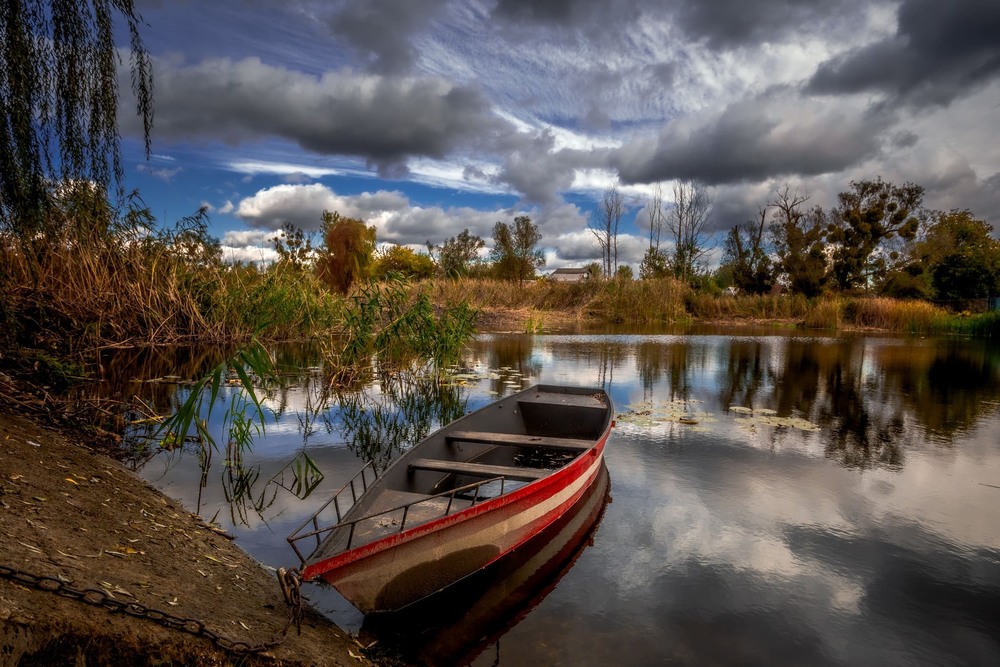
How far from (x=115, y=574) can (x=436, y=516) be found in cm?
173

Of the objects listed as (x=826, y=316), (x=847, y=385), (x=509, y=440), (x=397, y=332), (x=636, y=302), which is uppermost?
(x=636, y=302)

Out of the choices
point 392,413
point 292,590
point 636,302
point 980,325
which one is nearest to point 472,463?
point 292,590

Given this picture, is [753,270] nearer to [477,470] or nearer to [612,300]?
[612,300]

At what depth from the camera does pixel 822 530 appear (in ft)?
16.6

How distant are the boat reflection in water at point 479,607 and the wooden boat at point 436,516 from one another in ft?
0.62

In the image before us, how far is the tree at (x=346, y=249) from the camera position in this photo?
89.5 ft

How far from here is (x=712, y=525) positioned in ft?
16.7

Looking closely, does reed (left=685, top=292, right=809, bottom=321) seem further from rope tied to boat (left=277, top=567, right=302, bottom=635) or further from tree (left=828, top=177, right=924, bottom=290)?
rope tied to boat (left=277, top=567, right=302, bottom=635)

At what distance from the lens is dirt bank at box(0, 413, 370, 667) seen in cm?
218

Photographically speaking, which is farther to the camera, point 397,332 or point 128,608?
point 397,332

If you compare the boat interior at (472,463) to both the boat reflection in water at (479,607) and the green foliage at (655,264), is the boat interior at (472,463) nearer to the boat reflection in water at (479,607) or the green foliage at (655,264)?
the boat reflection in water at (479,607)

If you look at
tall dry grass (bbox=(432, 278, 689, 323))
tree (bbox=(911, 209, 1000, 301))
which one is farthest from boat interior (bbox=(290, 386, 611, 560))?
tree (bbox=(911, 209, 1000, 301))

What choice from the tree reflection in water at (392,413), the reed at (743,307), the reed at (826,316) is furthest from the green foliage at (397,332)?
the reed at (826,316)

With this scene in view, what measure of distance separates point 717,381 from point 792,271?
2672 cm
